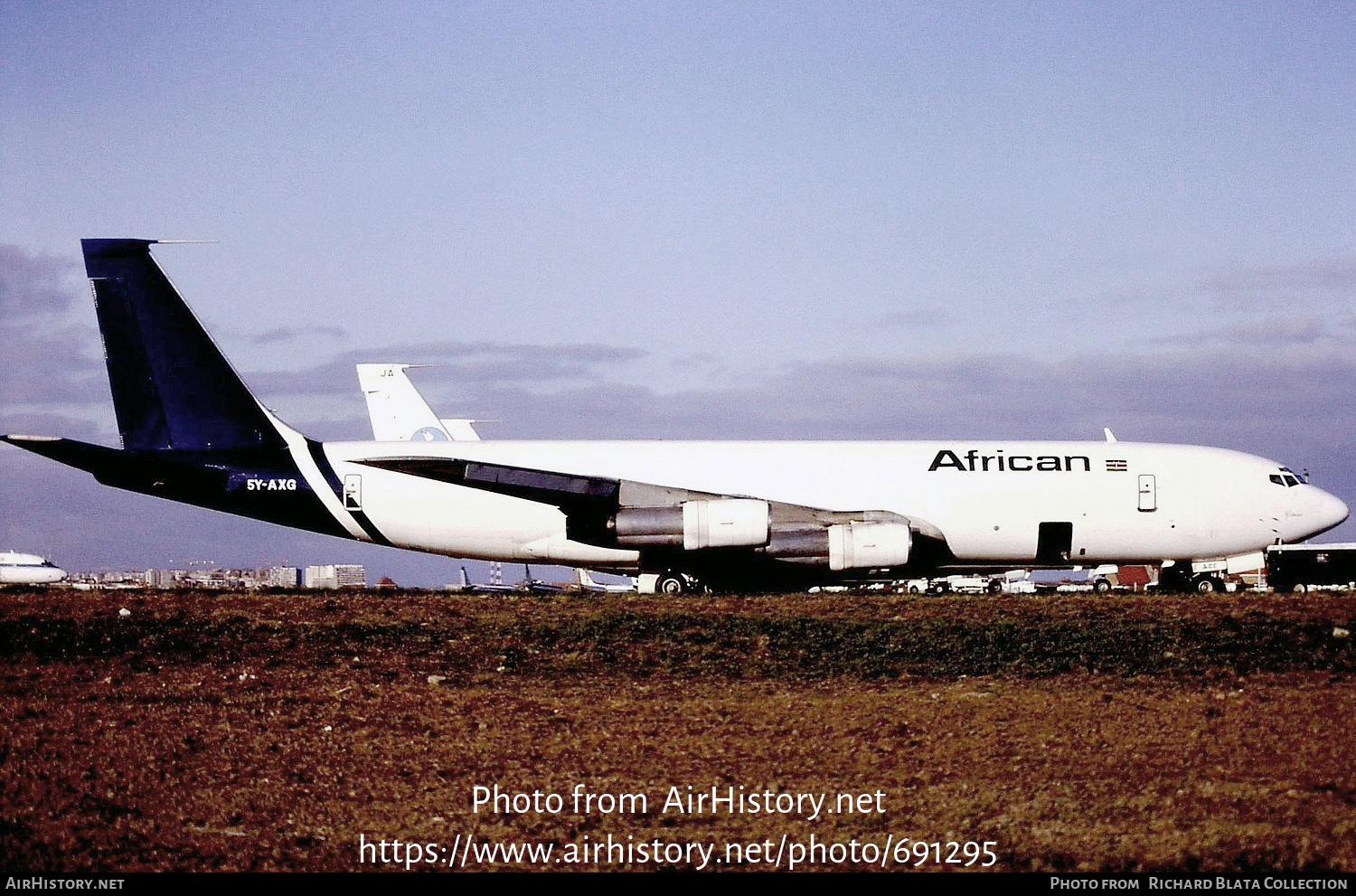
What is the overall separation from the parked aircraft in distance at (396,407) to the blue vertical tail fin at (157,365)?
1902 centimetres

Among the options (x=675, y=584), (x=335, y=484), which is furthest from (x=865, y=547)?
(x=335, y=484)

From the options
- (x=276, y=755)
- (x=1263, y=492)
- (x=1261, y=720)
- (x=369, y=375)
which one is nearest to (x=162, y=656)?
(x=276, y=755)

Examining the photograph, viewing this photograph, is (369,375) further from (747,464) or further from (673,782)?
(673,782)

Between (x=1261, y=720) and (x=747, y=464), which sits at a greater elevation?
(x=747, y=464)

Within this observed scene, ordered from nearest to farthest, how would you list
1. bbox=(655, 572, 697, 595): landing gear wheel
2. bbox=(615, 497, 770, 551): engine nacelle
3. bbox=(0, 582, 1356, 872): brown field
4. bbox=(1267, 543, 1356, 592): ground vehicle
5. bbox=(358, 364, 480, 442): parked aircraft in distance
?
bbox=(0, 582, 1356, 872): brown field < bbox=(615, 497, 770, 551): engine nacelle < bbox=(655, 572, 697, 595): landing gear wheel < bbox=(1267, 543, 1356, 592): ground vehicle < bbox=(358, 364, 480, 442): parked aircraft in distance

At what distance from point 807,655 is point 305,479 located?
15481 millimetres

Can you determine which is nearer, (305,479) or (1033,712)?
(1033,712)

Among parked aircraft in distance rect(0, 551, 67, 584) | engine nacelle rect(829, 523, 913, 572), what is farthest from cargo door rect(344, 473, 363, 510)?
parked aircraft in distance rect(0, 551, 67, 584)

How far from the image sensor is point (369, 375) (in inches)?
2050

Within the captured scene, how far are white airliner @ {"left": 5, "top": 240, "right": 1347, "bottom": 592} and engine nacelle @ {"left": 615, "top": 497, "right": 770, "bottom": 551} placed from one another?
0.03m

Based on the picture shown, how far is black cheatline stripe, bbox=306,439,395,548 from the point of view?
31.3 metres

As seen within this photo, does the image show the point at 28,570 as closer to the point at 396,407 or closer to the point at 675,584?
the point at 396,407

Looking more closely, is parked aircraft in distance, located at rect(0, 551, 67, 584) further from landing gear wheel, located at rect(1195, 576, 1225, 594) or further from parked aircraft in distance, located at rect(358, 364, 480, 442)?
landing gear wheel, located at rect(1195, 576, 1225, 594)

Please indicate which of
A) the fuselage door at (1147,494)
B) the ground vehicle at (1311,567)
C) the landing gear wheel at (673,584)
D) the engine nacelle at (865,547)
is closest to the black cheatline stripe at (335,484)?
the landing gear wheel at (673,584)
